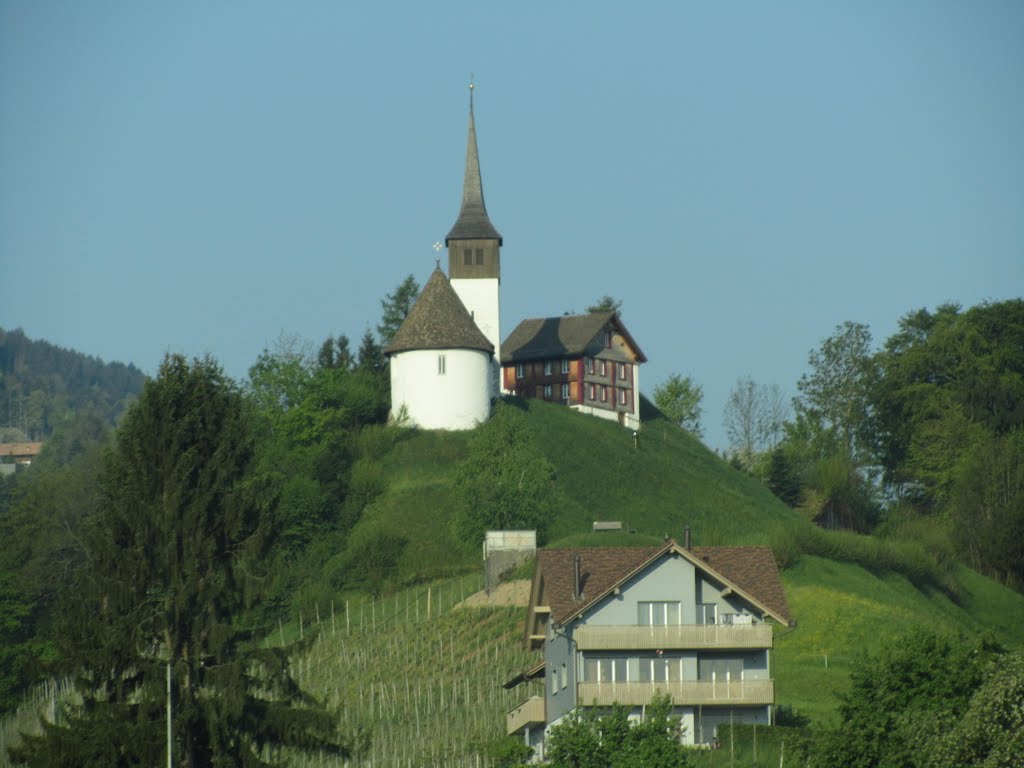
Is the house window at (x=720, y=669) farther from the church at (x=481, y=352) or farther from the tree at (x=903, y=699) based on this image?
the church at (x=481, y=352)

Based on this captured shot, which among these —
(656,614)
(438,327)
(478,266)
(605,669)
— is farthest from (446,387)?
(605,669)

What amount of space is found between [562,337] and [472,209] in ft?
28.1

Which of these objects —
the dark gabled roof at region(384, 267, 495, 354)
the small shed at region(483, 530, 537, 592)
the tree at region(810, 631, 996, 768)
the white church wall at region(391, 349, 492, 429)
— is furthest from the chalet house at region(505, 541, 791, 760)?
the dark gabled roof at region(384, 267, 495, 354)

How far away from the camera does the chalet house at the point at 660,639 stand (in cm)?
5219

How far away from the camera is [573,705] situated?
51938 mm

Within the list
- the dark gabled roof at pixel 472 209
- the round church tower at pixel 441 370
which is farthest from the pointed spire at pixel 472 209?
the round church tower at pixel 441 370

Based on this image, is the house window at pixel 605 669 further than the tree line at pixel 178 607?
Yes

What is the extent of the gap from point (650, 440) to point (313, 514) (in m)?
23.0

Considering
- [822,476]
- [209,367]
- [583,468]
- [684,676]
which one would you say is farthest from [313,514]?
[209,367]

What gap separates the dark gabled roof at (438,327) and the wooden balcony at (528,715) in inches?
1776

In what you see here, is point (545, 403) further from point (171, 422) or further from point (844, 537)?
point (171, 422)

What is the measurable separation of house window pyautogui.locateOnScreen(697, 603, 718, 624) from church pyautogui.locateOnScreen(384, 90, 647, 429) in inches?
1728

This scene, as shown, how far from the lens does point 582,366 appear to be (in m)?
111

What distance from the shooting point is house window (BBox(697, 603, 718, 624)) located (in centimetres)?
5391
